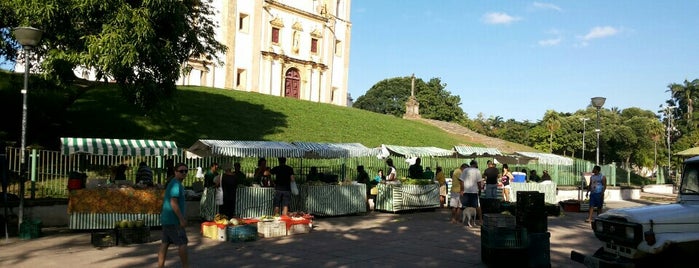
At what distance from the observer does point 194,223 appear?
49.6ft

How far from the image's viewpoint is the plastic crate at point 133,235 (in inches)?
455

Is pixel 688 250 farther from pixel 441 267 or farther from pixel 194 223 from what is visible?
pixel 194 223

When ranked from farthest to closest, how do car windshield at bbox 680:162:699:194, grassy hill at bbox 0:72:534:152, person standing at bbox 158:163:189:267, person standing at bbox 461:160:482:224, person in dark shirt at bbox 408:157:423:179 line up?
grassy hill at bbox 0:72:534:152 < person in dark shirt at bbox 408:157:423:179 < person standing at bbox 461:160:482:224 < person standing at bbox 158:163:189:267 < car windshield at bbox 680:162:699:194

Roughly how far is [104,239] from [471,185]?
912 centimetres

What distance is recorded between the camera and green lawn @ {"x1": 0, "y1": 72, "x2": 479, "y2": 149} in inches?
1000

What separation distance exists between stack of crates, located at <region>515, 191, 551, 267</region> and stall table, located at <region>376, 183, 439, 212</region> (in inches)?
362

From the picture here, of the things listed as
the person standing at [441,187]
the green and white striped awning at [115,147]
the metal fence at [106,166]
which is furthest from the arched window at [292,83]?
the green and white striped awning at [115,147]

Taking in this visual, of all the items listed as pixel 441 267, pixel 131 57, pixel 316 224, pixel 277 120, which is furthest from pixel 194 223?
pixel 277 120

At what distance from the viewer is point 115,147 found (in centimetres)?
1689

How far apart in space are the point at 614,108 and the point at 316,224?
106126mm

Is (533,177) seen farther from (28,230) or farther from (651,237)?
(28,230)

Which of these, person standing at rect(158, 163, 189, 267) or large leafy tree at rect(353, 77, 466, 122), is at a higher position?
large leafy tree at rect(353, 77, 466, 122)

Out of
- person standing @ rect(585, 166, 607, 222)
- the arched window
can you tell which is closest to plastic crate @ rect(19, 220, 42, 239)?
person standing @ rect(585, 166, 607, 222)

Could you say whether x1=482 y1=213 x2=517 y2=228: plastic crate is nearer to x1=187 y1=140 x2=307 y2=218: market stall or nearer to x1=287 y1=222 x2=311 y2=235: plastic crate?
x1=287 y1=222 x2=311 y2=235: plastic crate
